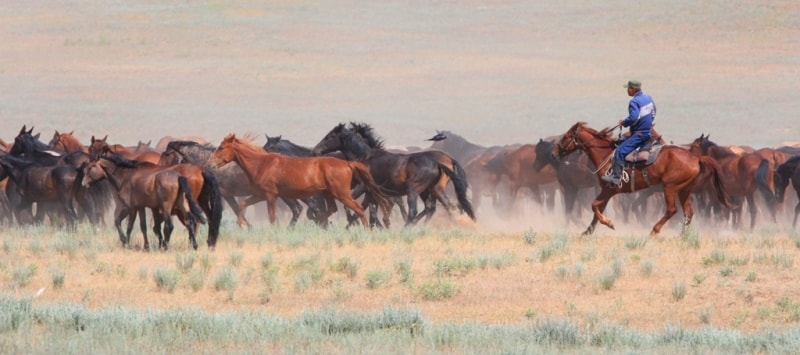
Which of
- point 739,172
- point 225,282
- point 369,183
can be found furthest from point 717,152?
point 225,282

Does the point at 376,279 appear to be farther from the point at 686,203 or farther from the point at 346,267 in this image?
the point at 686,203

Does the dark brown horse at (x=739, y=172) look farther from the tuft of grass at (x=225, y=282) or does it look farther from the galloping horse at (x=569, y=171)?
the tuft of grass at (x=225, y=282)

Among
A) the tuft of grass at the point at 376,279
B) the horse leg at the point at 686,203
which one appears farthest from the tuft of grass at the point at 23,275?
the horse leg at the point at 686,203

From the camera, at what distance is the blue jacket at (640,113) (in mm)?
17812

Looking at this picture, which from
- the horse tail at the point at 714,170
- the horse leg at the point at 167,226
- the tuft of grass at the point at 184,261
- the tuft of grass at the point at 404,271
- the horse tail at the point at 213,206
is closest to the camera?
the tuft of grass at the point at 404,271

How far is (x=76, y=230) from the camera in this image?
20688 mm

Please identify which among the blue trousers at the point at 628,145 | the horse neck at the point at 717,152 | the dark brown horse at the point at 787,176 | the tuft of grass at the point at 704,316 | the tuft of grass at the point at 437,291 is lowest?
the tuft of grass at the point at 704,316

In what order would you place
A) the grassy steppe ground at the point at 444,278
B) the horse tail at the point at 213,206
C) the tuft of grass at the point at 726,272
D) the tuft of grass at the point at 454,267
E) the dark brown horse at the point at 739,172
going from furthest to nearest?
the dark brown horse at the point at 739,172 < the horse tail at the point at 213,206 < the tuft of grass at the point at 454,267 < the tuft of grass at the point at 726,272 < the grassy steppe ground at the point at 444,278

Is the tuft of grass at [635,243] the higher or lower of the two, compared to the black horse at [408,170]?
lower

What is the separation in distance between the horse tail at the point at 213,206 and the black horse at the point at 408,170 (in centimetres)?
399

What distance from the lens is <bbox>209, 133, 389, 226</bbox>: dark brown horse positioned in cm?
2056

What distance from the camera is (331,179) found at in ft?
67.4

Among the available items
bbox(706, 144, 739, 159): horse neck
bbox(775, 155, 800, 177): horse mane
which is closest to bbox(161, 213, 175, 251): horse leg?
bbox(706, 144, 739, 159): horse neck

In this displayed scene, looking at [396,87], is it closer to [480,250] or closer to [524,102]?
[524,102]
